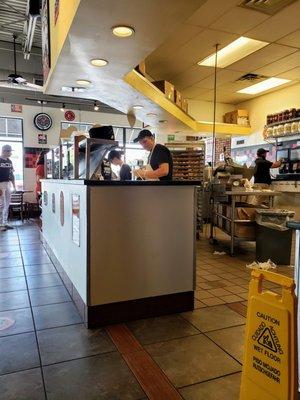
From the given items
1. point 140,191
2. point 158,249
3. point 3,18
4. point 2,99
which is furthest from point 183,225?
point 2,99

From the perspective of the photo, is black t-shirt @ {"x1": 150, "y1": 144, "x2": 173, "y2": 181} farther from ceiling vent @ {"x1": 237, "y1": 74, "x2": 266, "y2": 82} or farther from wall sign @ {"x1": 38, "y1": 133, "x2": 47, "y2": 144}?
wall sign @ {"x1": 38, "y1": 133, "x2": 47, "y2": 144}

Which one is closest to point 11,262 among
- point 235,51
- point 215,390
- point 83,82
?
point 83,82

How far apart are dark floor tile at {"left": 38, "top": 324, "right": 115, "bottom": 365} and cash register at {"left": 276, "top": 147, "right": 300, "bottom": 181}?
577 cm

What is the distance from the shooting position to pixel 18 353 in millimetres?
2107

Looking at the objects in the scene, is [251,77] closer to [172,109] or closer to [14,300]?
[172,109]

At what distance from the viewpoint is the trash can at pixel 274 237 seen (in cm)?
431

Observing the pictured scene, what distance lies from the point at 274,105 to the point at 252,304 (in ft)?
25.4

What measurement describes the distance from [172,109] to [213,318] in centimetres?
467

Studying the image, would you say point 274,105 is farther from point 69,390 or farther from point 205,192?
point 69,390

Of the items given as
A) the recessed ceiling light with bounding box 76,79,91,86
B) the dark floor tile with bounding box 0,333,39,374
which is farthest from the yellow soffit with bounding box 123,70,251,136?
the dark floor tile with bounding box 0,333,39,374

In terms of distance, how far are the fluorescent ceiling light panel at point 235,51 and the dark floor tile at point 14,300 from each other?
511 cm

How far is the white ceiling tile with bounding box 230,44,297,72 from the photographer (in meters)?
5.70

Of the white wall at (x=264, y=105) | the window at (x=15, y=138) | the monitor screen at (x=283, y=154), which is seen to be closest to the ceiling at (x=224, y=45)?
the white wall at (x=264, y=105)

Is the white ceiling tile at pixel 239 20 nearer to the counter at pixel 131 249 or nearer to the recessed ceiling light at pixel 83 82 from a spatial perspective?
the recessed ceiling light at pixel 83 82
